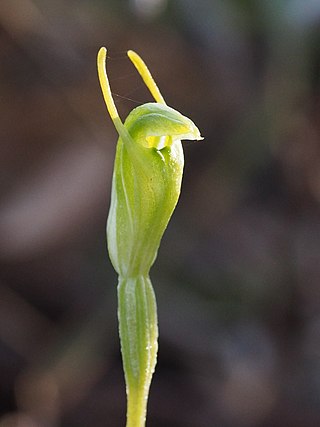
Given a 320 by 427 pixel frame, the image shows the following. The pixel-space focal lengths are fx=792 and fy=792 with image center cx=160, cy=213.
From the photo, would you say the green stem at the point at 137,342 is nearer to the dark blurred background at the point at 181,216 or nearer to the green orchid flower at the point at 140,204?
the green orchid flower at the point at 140,204

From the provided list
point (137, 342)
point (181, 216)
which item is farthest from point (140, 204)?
point (181, 216)

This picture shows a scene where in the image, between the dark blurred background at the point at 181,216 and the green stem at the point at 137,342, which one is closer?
the green stem at the point at 137,342

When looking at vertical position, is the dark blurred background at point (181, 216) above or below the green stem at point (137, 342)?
above

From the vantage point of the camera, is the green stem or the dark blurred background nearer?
the green stem

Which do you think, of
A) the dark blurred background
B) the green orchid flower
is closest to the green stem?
the green orchid flower

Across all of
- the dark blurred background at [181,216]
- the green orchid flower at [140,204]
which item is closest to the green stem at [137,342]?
the green orchid flower at [140,204]

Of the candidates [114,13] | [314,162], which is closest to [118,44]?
[114,13]

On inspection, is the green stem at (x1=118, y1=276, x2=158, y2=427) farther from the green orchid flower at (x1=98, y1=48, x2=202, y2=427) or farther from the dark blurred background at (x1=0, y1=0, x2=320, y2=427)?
the dark blurred background at (x1=0, y1=0, x2=320, y2=427)

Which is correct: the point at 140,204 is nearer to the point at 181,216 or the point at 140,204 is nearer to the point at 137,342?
the point at 137,342
